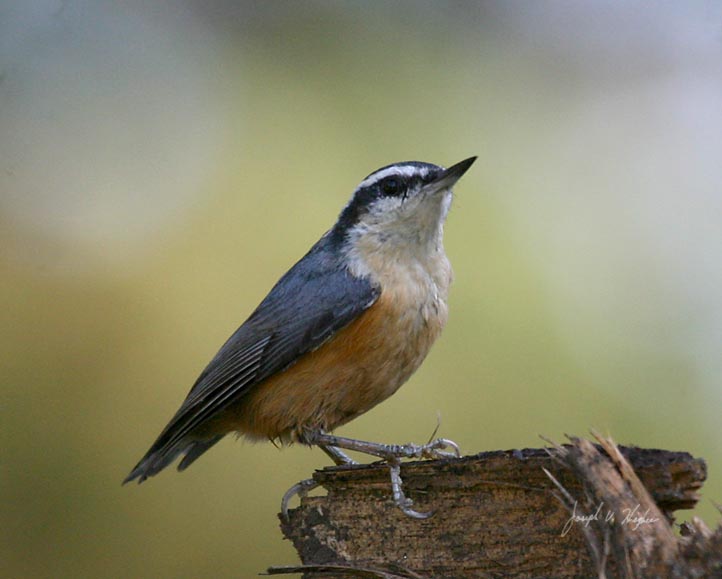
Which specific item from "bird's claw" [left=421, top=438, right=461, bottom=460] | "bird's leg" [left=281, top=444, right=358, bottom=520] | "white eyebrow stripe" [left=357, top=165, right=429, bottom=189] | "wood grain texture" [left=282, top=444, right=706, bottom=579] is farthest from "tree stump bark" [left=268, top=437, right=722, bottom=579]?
"white eyebrow stripe" [left=357, top=165, right=429, bottom=189]

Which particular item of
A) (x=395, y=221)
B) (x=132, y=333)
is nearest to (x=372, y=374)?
(x=395, y=221)

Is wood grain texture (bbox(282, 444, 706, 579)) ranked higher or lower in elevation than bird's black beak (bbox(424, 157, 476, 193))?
lower

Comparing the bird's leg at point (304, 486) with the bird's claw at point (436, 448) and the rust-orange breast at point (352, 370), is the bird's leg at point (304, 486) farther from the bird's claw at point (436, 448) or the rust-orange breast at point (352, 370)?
the bird's claw at point (436, 448)

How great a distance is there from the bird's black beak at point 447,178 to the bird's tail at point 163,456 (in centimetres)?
153

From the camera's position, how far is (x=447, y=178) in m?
3.93

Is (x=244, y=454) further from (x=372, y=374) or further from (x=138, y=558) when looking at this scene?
(x=372, y=374)

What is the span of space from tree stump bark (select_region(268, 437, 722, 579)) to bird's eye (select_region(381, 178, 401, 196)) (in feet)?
4.96

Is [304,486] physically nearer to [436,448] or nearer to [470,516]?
[436,448]

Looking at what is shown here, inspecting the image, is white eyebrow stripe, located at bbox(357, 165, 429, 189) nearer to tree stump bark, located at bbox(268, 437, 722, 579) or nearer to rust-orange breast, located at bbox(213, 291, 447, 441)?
rust-orange breast, located at bbox(213, 291, 447, 441)

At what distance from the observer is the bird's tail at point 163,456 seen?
3965 mm

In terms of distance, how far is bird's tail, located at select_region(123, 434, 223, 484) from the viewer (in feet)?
13.0

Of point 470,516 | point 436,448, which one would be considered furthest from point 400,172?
point 470,516

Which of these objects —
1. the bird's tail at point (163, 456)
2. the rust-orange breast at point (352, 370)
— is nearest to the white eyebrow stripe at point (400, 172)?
the rust-orange breast at point (352, 370)

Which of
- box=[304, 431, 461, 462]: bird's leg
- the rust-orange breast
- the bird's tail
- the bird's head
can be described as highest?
the bird's head
